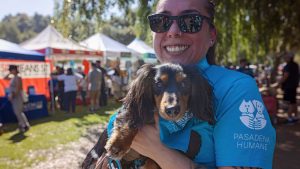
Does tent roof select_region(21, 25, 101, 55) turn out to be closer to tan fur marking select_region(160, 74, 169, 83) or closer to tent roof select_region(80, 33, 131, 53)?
tent roof select_region(80, 33, 131, 53)

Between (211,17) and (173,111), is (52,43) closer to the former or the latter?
(211,17)

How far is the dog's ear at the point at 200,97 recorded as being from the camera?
5.28ft

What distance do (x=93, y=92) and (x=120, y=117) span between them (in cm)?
1290

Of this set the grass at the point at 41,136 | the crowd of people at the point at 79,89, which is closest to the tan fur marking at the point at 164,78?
the grass at the point at 41,136

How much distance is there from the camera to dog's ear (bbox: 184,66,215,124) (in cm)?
161

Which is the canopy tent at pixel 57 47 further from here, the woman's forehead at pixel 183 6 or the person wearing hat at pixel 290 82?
the woman's forehead at pixel 183 6

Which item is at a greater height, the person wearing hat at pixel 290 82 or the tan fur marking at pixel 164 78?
the tan fur marking at pixel 164 78

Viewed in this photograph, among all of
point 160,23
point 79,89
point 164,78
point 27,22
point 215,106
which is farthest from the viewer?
point 27,22

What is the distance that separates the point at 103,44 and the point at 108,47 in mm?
516

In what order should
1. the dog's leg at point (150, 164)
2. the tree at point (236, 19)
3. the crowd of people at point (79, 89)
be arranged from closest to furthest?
the dog's leg at point (150, 164), the tree at point (236, 19), the crowd of people at point (79, 89)

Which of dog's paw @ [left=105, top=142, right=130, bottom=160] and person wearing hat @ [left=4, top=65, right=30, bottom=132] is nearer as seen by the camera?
dog's paw @ [left=105, top=142, right=130, bottom=160]

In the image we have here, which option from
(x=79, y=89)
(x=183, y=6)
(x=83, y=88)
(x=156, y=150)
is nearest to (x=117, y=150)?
(x=156, y=150)

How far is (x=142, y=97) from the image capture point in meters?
1.90

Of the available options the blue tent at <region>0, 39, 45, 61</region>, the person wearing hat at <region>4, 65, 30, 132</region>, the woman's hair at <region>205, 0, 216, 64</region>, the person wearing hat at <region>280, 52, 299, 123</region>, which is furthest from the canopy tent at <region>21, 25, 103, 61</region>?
the woman's hair at <region>205, 0, 216, 64</region>
